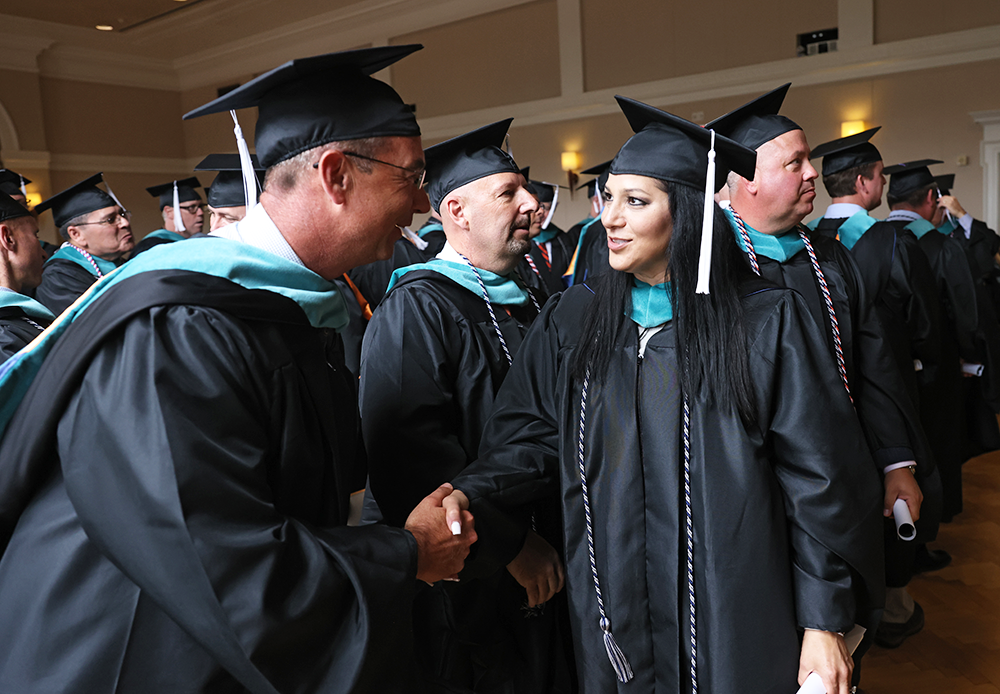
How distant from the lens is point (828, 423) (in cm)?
161

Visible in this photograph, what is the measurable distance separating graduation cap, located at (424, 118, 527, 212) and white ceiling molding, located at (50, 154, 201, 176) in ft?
49.9

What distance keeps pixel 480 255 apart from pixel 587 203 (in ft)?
33.0

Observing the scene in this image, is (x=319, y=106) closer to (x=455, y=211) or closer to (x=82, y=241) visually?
(x=455, y=211)

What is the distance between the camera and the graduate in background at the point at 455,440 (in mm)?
2145

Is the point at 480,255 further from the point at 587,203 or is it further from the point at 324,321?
the point at 587,203

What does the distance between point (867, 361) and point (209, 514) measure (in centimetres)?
217

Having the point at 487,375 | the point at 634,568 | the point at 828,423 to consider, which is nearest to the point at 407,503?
the point at 487,375

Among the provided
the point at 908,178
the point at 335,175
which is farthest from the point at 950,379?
the point at 335,175

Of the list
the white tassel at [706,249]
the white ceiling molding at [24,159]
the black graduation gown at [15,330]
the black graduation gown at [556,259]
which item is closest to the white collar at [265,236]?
the white tassel at [706,249]

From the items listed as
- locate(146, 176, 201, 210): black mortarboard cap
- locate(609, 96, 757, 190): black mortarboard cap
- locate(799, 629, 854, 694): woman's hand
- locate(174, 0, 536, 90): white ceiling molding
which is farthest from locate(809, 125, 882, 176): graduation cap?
locate(174, 0, 536, 90): white ceiling molding

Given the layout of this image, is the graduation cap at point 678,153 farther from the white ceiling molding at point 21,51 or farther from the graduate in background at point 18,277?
the white ceiling molding at point 21,51

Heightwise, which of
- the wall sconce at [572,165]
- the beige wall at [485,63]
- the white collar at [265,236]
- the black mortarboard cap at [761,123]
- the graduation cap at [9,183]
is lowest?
the white collar at [265,236]

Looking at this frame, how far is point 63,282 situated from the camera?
5.04 metres

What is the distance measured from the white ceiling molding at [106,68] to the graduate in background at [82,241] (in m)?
12.3
